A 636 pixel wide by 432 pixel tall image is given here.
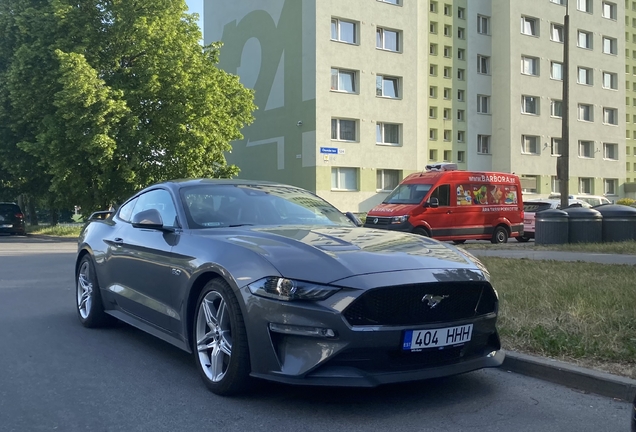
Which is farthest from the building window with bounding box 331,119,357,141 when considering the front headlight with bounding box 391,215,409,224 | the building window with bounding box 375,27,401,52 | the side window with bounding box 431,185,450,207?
the front headlight with bounding box 391,215,409,224

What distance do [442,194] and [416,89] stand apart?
20728mm

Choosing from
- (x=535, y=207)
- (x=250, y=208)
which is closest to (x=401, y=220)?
(x=535, y=207)

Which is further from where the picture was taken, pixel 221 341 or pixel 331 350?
pixel 221 341

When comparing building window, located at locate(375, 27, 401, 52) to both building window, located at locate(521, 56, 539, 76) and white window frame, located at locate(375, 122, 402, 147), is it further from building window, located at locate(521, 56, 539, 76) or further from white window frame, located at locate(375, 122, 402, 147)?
building window, located at locate(521, 56, 539, 76)

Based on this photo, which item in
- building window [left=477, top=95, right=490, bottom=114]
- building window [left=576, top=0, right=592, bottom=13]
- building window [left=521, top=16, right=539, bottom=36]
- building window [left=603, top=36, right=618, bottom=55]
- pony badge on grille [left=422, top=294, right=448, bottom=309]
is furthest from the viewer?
building window [left=603, top=36, right=618, bottom=55]

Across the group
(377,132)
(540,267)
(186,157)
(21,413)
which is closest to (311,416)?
(21,413)

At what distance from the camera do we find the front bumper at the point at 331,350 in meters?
3.94

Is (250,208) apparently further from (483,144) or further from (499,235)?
(483,144)

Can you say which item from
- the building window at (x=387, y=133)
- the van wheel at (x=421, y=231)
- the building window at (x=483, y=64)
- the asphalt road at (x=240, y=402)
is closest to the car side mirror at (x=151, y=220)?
the asphalt road at (x=240, y=402)

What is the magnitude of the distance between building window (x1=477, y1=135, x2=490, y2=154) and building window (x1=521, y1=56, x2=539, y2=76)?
5.04 meters

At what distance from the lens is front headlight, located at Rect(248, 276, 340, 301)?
401 cm

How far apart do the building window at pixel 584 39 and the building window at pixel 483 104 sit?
9182mm

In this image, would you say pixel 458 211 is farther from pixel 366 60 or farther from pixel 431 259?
pixel 366 60

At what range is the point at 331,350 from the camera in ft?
12.9
